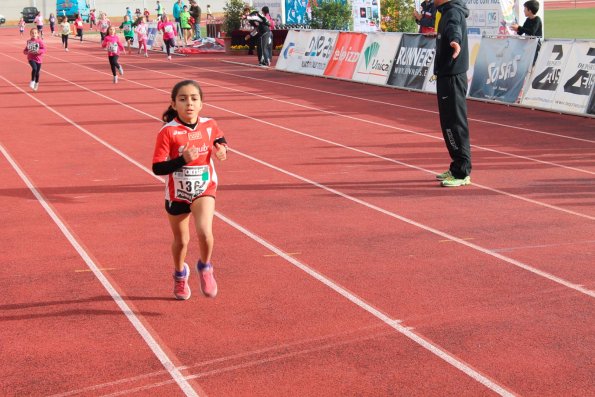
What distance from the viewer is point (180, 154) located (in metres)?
7.11

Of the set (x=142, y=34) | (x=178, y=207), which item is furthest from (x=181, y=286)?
(x=142, y=34)

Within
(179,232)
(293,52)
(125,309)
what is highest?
(179,232)

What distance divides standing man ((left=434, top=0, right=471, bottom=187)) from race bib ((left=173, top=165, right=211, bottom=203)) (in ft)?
17.9

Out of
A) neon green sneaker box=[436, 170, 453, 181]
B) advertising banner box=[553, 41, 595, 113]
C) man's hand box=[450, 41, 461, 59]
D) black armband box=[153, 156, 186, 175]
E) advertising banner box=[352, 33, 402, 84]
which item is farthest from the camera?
advertising banner box=[352, 33, 402, 84]

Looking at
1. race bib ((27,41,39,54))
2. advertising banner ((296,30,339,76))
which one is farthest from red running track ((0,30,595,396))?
advertising banner ((296,30,339,76))

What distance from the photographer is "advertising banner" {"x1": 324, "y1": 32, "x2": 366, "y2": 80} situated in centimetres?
2684

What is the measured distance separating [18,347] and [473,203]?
6.06 meters

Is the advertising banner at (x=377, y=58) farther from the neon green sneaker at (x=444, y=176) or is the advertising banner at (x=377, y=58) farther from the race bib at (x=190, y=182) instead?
the race bib at (x=190, y=182)

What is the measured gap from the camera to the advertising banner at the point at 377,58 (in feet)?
81.9

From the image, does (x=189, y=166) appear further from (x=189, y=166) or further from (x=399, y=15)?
(x=399, y=15)

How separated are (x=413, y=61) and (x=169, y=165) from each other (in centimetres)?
1778

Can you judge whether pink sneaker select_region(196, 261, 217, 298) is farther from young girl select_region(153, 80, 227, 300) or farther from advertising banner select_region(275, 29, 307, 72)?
advertising banner select_region(275, 29, 307, 72)

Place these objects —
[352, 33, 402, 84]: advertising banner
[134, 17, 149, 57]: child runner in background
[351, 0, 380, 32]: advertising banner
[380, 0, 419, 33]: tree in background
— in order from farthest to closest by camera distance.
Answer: [134, 17, 149, 57]: child runner in background < [351, 0, 380, 32]: advertising banner < [380, 0, 419, 33]: tree in background < [352, 33, 402, 84]: advertising banner

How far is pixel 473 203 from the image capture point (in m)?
11.1
